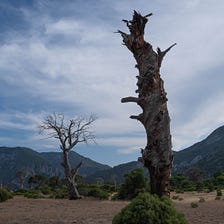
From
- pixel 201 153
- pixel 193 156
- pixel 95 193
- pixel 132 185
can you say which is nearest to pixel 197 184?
pixel 132 185

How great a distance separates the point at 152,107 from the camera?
10148 mm

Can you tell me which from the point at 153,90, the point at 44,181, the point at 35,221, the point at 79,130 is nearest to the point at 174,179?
the point at 44,181

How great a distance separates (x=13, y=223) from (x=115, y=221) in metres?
6.96

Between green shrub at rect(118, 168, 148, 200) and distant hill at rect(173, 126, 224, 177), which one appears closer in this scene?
green shrub at rect(118, 168, 148, 200)

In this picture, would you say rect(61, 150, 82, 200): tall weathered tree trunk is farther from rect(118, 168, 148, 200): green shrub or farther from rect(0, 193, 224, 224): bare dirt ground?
rect(0, 193, 224, 224): bare dirt ground

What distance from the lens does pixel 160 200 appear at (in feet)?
28.5

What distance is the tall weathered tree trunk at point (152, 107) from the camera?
984cm

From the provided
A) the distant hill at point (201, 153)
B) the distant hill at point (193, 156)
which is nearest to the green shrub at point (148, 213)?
the distant hill at point (201, 153)

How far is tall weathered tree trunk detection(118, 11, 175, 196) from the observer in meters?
9.84

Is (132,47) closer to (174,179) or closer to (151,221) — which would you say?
(151,221)

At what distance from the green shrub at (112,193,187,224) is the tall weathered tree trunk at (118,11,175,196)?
1416 mm

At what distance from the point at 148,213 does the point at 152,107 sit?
3211mm

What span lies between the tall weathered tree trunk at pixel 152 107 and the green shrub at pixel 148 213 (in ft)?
4.65

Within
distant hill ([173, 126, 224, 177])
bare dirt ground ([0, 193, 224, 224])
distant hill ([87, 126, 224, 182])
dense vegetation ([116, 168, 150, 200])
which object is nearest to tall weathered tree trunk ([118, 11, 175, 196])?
bare dirt ground ([0, 193, 224, 224])
